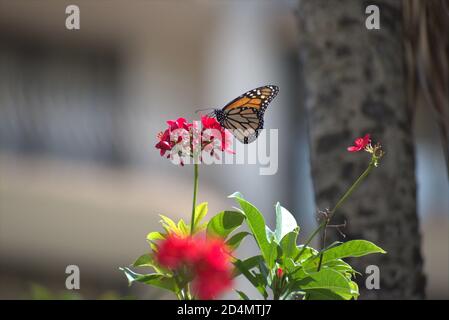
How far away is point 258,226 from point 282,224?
7cm

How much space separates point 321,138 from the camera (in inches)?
84.7

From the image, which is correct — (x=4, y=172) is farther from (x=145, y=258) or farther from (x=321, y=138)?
(x=145, y=258)

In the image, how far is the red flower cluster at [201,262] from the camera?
1.04m

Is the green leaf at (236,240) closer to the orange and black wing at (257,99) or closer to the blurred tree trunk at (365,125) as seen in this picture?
the orange and black wing at (257,99)

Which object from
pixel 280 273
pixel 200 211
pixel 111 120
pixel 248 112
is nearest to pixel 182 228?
pixel 200 211

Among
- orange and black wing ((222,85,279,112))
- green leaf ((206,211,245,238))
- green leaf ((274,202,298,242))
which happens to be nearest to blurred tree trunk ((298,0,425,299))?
orange and black wing ((222,85,279,112))

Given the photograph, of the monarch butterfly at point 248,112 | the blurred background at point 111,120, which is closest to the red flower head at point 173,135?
the monarch butterfly at point 248,112

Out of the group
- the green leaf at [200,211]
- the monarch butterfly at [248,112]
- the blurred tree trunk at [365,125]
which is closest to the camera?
the green leaf at [200,211]

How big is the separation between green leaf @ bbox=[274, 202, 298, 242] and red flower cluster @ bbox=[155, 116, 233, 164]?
134 mm

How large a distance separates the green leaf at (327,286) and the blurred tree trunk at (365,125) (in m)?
0.80

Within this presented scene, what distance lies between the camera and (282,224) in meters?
1.23

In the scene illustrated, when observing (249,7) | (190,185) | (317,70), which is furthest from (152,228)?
(317,70)

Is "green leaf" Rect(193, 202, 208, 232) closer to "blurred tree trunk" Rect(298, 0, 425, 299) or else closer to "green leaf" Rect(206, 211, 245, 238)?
"green leaf" Rect(206, 211, 245, 238)
